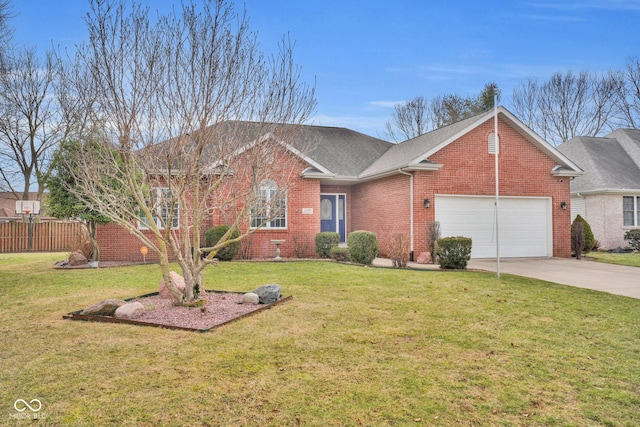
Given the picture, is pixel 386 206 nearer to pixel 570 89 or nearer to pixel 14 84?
pixel 14 84

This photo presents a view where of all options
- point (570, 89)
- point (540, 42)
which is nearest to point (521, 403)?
point (540, 42)

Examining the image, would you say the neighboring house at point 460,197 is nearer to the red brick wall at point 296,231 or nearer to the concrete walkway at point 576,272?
the red brick wall at point 296,231

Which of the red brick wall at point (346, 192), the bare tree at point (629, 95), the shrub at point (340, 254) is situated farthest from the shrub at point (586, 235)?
the bare tree at point (629, 95)

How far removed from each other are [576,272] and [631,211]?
1128 cm

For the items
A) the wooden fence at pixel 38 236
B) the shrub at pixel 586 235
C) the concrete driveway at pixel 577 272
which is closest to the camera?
the concrete driveway at pixel 577 272

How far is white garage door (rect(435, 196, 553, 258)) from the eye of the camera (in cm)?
1550

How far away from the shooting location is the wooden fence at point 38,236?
75.4 feet

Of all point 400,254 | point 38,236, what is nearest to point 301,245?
point 400,254

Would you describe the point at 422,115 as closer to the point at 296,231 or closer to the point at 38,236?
the point at 296,231

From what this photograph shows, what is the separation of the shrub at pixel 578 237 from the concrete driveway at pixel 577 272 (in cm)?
56

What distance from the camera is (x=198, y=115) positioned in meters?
6.47

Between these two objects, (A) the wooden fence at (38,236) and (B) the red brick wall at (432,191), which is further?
(A) the wooden fence at (38,236)

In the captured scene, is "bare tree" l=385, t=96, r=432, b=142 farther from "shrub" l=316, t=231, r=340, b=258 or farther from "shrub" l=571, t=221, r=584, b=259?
"shrub" l=316, t=231, r=340, b=258

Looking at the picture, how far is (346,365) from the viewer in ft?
15.2
